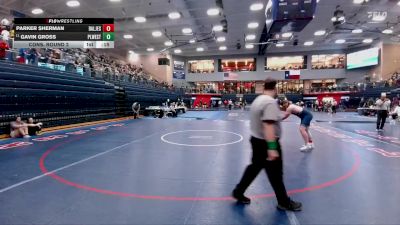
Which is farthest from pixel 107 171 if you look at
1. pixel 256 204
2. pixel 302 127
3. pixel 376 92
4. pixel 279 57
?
pixel 279 57

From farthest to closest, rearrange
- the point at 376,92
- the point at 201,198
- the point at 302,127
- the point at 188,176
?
the point at 376,92, the point at 302,127, the point at 188,176, the point at 201,198

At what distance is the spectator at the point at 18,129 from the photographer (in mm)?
9328

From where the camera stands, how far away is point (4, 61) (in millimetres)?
11039

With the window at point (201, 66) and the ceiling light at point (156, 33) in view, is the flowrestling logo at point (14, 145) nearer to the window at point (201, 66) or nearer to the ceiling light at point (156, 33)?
the ceiling light at point (156, 33)

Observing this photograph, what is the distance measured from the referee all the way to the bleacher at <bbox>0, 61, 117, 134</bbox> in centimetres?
1006

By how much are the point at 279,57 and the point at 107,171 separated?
131 feet

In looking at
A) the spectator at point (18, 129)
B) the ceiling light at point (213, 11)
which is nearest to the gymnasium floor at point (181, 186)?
the spectator at point (18, 129)

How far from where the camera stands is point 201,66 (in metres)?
43.5

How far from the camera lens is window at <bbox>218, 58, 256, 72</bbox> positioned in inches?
1658

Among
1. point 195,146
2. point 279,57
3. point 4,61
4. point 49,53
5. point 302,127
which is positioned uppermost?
point 279,57

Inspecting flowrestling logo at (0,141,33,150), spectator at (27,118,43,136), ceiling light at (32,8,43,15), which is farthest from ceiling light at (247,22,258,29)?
flowrestling logo at (0,141,33,150)

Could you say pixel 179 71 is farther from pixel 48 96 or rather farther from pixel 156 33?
pixel 48 96

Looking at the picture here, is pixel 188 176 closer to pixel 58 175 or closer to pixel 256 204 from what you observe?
pixel 256 204
